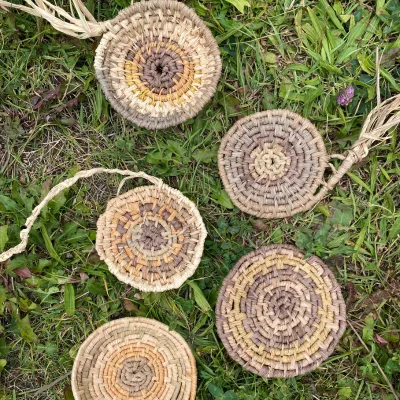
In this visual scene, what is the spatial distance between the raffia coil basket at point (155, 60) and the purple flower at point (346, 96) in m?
0.50

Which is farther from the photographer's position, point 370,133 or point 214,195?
point 214,195

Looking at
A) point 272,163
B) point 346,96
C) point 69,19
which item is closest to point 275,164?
point 272,163

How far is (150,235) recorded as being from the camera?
6.32 ft

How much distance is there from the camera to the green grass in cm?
197

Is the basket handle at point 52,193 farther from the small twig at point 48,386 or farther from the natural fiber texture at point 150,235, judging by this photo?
the small twig at point 48,386

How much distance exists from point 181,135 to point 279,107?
42 centimetres

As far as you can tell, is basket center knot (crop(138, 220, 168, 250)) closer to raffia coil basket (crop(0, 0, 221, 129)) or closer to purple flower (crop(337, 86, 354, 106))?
raffia coil basket (crop(0, 0, 221, 129))

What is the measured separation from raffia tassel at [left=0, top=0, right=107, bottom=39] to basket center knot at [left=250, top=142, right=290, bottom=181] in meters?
0.78

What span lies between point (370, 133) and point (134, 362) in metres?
1.29


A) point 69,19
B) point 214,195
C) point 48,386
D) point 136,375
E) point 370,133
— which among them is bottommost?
point 48,386

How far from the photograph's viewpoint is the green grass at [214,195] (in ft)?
6.47

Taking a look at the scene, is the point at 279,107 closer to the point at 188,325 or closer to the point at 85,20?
the point at 85,20

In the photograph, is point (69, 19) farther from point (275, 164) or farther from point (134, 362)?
point (134, 362)

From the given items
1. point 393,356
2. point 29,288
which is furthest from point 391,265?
point 29,288
